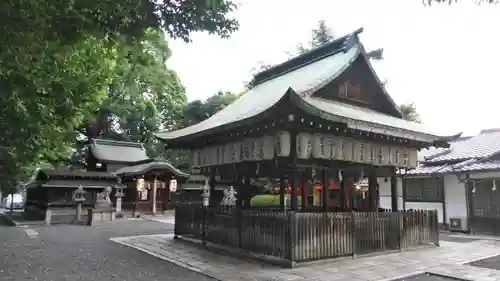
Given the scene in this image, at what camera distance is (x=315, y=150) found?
9.88 m

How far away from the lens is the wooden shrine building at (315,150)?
923cm

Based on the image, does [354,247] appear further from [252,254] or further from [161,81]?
[161,81]

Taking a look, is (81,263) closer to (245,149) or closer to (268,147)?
(245,149)

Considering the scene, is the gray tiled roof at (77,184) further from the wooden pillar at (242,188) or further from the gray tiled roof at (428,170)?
the gray tiled roof at (428,170)

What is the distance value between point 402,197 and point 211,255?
13.8 metres

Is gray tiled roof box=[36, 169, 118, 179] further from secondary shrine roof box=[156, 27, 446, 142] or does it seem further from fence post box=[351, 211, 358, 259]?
fence post box=[351, 211, 358, 259]

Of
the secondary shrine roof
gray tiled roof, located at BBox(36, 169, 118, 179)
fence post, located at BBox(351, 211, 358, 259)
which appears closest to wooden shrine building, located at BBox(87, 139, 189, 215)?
gray tiled roof, located at BBox(36, 169, 118, 179)

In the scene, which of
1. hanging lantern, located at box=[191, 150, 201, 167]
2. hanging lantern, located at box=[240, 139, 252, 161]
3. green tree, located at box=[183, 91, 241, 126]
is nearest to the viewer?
hanging lantern, located at box=[240, 139, 252, 161]

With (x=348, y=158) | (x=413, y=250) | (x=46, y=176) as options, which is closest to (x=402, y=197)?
(x=413, y=250)

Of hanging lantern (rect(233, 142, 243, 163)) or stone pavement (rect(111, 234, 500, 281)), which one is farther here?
hanging lantern (rect(233, 142, 243, 163))

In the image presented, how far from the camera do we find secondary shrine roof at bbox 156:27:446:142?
967cm

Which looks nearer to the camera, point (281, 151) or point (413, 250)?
point (281, 151)

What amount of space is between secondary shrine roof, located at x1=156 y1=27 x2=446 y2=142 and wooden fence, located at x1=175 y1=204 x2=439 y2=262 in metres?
2.49

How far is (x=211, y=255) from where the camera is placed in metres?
10.7
